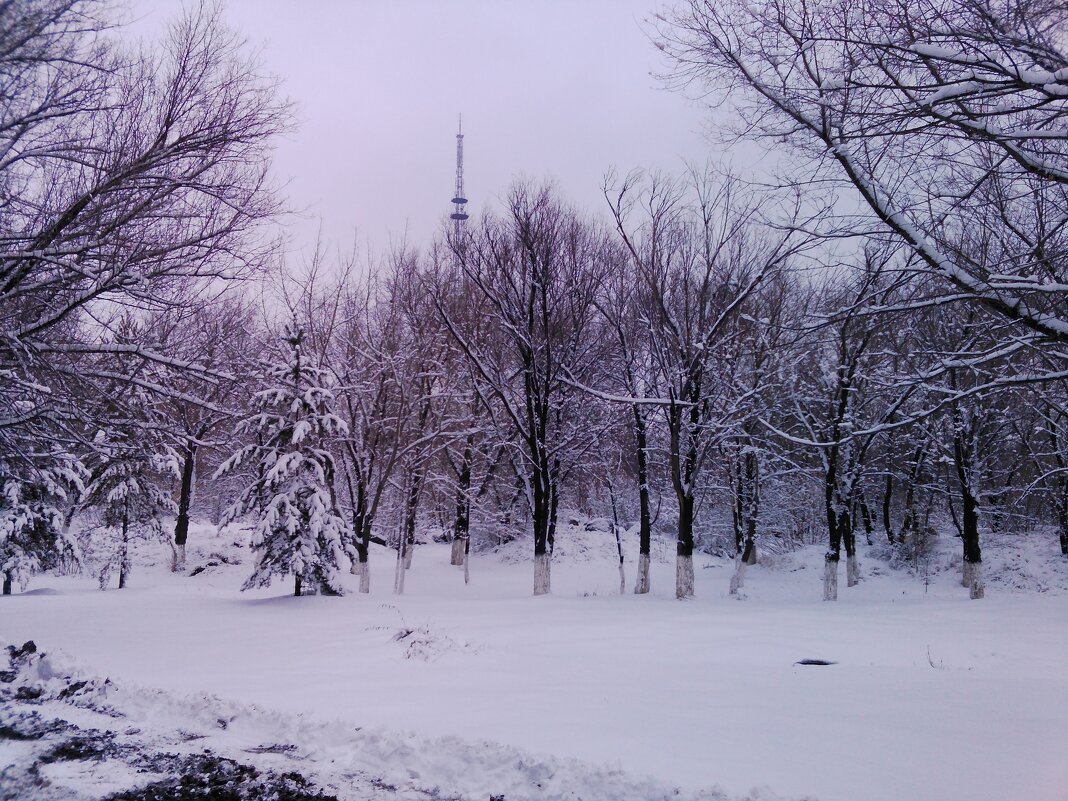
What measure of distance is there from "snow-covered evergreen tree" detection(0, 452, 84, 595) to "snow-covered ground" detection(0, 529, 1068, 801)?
4.27 m

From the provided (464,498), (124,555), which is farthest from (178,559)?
(464,498)

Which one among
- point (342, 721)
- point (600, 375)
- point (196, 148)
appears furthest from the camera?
point (600, 375)

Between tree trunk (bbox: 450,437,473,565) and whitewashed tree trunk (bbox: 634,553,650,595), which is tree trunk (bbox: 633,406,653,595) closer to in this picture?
whitewashed tree trunk (bbox: 634,553,650,595)

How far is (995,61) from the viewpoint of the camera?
5.16m

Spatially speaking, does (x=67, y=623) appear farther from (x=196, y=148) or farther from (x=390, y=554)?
(x=390, y=554)

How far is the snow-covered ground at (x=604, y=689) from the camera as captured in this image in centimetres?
512

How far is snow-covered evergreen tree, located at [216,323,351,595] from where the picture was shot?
1603 cm

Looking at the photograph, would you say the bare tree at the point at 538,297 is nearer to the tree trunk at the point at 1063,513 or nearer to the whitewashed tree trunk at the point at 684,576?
the whitewashed tree trunk at the point at 684,576

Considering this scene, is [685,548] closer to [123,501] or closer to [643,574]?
[643,574]

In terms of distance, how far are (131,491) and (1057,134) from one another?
2590cm

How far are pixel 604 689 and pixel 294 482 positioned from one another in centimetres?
1091

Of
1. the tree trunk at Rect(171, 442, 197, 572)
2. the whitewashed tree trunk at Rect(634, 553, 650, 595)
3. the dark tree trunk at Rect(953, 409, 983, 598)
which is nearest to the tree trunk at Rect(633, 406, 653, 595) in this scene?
the whitewashed tree trunk at Rect(634, 553, 650, 595)

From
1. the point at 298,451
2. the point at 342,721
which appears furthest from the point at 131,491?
the point at 342,721

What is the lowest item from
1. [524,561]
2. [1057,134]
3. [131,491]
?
[524,561]
